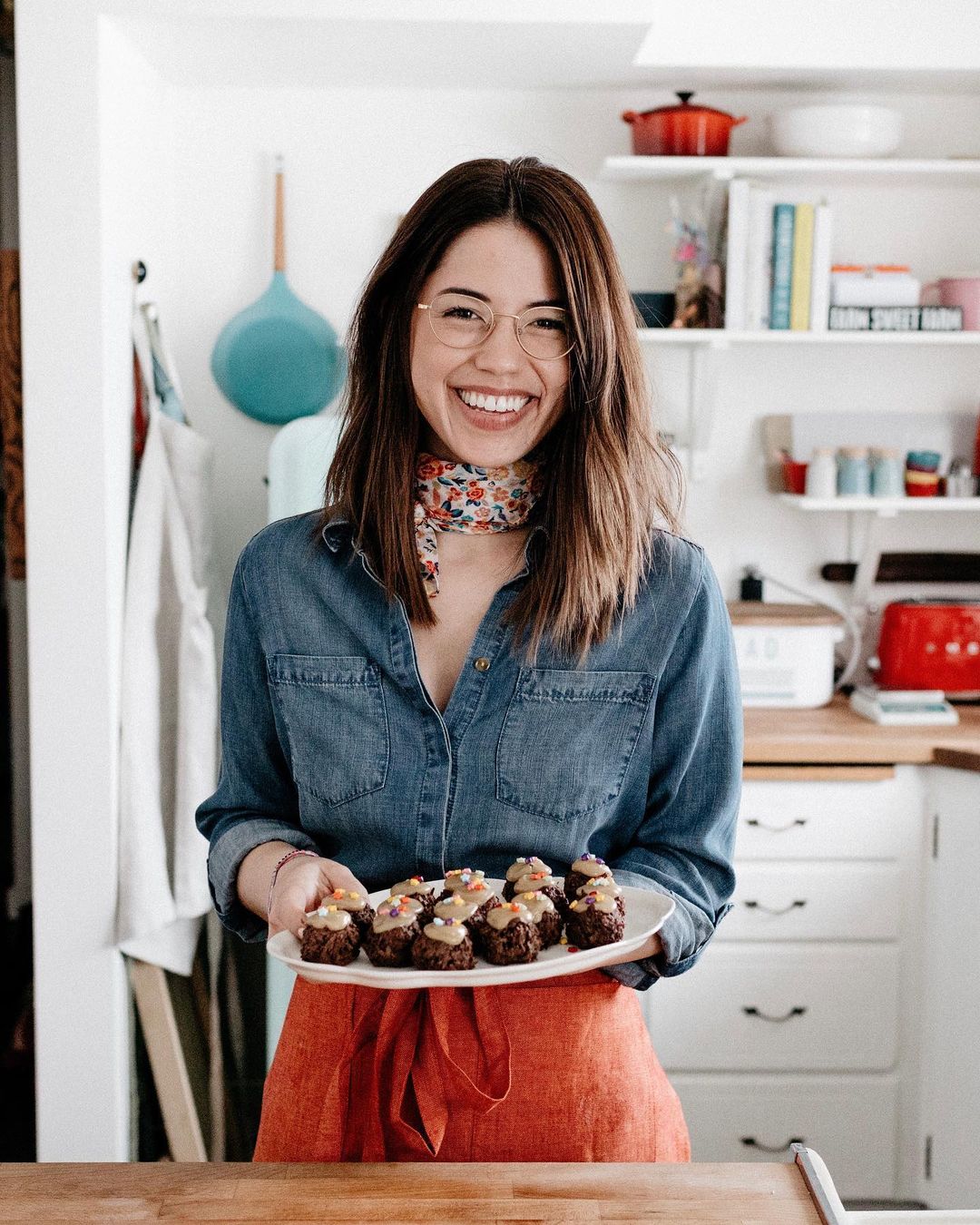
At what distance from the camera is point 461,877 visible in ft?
3.59

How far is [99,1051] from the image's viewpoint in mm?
2256

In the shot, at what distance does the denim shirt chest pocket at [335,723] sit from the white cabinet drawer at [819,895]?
1.32m

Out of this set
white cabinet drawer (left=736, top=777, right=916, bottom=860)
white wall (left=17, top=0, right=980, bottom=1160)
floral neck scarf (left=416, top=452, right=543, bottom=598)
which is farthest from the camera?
white cabinet drawer (left=736, top=777, right=916, bottom=860)

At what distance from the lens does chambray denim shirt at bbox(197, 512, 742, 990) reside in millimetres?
Answer: 1189

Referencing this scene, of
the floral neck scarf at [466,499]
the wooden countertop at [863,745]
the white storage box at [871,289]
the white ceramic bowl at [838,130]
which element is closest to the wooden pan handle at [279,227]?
the white ceramic bowl at [838,130]

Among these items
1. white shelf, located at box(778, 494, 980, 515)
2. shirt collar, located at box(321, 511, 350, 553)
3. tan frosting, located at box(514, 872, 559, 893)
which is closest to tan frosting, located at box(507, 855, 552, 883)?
tan frosting, located at box(514, 872, 559, 893)

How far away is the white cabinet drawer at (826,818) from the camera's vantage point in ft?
7.64

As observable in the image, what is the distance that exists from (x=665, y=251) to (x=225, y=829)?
6.30 feet

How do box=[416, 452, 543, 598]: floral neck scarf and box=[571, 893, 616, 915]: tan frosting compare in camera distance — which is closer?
box=[571, 893, 616, 915]: tan frosting

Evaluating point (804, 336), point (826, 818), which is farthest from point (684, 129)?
point (826, 818)

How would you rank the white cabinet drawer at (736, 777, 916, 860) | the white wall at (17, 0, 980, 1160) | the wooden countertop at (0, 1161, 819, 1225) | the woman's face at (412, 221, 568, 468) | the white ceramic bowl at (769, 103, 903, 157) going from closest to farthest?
the wooden countertop at (0, 1161, 819, 1225), the woman's face at (412, 221, 568, 468), the white wall at (17, 0, 980, 1160), the white cabinet drawer at (736, 777, 916, 860), the white ceramic bowl at (769, 103, 903, 157)

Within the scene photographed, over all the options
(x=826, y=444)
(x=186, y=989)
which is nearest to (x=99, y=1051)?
(x=186, y=989)

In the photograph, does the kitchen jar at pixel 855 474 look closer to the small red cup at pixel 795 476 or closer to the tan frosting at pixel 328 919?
the small red cup at pixel 795 476

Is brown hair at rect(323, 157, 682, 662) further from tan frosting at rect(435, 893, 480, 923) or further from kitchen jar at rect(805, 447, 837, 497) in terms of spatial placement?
kitchen jar at rect(805, 447, 837, 497)
